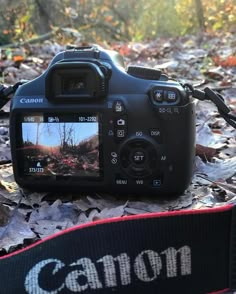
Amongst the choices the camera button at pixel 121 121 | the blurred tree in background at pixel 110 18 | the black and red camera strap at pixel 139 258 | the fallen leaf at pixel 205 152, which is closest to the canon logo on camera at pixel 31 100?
the camera button at pixel 121 121

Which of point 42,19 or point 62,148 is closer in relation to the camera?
point 62,148

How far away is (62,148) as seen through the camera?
1.25 meters

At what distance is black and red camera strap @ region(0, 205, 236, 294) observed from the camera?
0.90 meters

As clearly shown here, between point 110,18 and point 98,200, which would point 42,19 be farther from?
point 98,200

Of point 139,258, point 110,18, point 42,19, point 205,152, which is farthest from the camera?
point 110,18

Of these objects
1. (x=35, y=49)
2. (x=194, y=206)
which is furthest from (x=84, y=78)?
(x=35, y=49)

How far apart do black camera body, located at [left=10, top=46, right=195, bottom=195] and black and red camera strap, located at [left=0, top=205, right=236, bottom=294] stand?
0.33 metres

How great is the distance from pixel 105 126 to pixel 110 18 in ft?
28.5

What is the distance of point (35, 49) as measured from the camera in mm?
4594

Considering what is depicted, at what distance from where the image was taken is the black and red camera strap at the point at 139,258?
897mm

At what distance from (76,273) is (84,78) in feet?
1.55

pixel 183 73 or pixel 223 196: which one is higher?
pixel 223 196

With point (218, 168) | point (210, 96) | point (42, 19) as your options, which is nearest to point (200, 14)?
point (42, 19)

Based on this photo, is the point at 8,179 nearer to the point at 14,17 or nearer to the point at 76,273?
the point at 76,273
